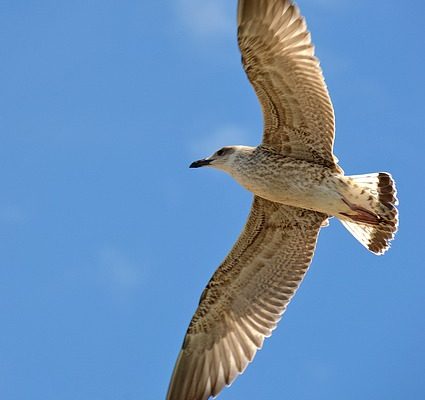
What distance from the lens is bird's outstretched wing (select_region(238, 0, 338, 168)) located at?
35.2 ft

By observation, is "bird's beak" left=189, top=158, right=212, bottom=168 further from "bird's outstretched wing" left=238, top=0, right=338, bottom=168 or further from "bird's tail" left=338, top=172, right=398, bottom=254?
"bird's tail" left=338, top=172, right=398, bottom=254

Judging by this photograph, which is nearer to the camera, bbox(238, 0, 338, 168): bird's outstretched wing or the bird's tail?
bbox(238, 0, 338, 168): bird's outstretched wing

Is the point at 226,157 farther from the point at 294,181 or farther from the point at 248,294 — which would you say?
the point at 248,294

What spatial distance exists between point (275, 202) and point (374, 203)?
3.77 ft

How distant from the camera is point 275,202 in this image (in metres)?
11.6

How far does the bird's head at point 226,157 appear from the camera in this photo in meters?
11.5

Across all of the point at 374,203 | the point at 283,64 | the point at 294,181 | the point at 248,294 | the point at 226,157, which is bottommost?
the point at 248,294

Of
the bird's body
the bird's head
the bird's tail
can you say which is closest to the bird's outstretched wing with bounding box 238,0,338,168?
the bird's body

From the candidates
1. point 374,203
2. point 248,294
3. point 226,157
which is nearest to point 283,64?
point 226,157

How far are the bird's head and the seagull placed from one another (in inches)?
0.5

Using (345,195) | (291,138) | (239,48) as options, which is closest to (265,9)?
(239,48)

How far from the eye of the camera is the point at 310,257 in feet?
38.7

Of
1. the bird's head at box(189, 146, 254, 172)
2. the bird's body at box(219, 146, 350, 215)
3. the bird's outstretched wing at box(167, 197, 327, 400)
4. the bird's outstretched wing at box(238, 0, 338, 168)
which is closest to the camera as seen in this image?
the bird's outstretched wing at box(238, 0, 338, 168)

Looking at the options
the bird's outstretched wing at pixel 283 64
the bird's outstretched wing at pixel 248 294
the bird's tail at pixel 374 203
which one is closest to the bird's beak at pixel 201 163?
the bird's outstretched wing at pixel 248 294
